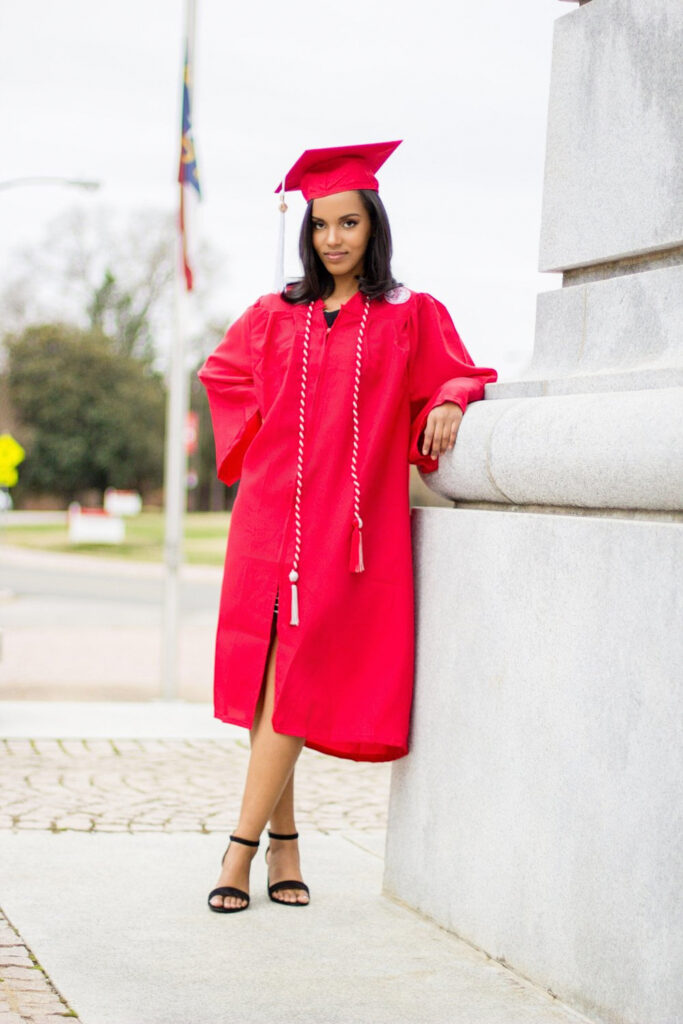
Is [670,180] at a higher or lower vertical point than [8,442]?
higher

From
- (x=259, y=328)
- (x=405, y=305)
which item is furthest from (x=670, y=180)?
(x=259, y=328)

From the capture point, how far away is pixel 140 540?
121 feet

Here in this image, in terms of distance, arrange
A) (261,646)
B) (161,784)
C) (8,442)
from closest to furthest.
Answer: (261,646) < (161,784) < (8,442)

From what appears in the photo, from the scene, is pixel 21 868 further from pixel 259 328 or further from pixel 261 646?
pixel 259 328

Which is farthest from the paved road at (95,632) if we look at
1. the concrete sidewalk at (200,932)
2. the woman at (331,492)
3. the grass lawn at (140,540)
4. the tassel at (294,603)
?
the tassel at (294,603)

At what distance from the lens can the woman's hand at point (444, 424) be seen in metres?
3.58

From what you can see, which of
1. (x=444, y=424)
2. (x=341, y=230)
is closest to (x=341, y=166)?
(x=341, y=230)

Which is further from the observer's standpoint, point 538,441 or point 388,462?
point 388,462

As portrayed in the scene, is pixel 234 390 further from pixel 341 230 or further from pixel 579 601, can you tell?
pixel 579 601

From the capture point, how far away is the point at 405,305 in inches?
147

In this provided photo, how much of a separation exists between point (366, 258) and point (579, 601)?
1302 mm

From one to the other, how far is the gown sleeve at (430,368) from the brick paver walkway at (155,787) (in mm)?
1687

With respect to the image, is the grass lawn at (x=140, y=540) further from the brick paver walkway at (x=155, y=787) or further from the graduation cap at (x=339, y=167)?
the graduation cap at (x=339, y=167)

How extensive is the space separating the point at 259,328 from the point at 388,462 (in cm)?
52
